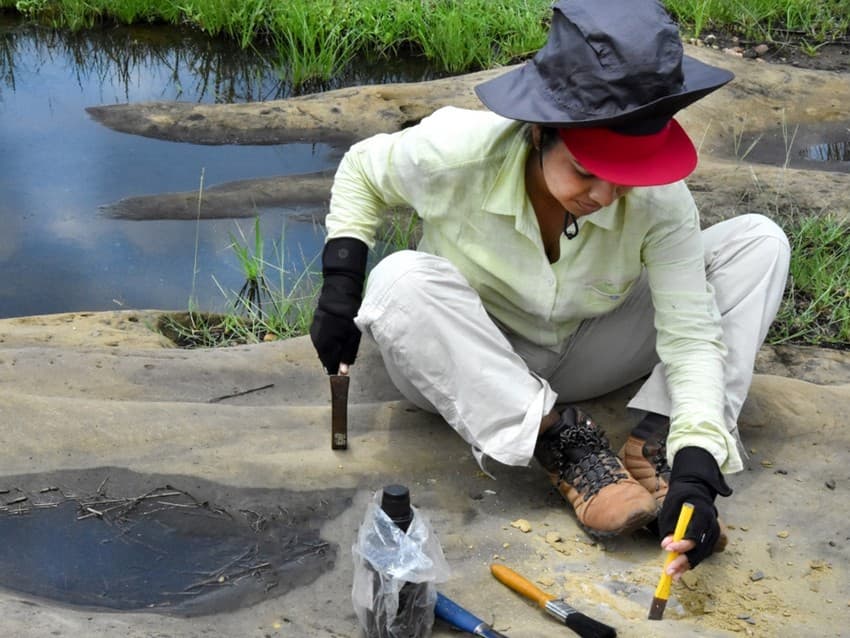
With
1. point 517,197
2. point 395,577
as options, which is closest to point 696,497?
point 395,577

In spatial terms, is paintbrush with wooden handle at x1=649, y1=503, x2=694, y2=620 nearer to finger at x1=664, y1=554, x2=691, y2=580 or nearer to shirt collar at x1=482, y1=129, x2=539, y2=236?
finger at x1=664, y1=554, x2=691, y2=580

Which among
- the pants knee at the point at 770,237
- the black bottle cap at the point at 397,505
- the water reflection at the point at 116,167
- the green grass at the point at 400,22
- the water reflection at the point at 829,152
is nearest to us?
the black bottle cap at the point at 397,505

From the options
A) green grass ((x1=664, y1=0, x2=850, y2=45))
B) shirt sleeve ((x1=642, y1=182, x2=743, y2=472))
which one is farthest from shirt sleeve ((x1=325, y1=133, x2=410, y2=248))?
green grass ((x1=664, y1=0, x2=850, y2=45))

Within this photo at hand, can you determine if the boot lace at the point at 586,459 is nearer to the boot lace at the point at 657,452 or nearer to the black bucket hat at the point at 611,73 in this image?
the boot lace at the point at 657,452

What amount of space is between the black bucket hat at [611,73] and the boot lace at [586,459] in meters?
0.78

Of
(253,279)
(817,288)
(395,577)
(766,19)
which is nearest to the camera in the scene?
(395,577)

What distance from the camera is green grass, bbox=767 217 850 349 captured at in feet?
12.7

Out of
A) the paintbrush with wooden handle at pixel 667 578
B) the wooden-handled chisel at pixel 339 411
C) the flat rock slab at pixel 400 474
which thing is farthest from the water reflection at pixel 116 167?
the paintbrush with wooden handle at pixel 667 578

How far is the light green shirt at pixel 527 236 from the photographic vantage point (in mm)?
2609

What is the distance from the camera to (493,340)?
264 cm

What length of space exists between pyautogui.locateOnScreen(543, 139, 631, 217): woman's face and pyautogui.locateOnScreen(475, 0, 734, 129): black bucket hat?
115mm

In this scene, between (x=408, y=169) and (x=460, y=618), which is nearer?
(x=460, y=618)

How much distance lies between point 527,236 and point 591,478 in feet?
1.82

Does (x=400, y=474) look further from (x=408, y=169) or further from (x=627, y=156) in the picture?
(x=627, y=156)
